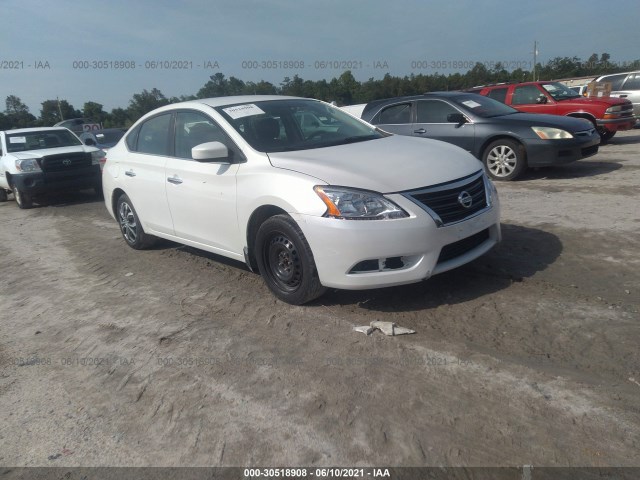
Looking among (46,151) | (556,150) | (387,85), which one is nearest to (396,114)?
(556,150)

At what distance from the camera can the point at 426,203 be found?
369 cm

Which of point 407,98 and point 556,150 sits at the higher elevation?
point 407,98

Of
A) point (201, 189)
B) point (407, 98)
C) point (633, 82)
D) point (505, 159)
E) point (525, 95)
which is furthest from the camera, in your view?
point (633, 82)

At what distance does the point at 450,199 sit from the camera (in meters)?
3.81

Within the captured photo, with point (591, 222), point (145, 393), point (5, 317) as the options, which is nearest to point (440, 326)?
point (145, 393)

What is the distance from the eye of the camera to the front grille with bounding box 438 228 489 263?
378 centimetres

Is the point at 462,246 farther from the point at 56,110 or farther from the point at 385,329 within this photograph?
the point at 56,110

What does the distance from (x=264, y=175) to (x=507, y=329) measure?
2.13 metres

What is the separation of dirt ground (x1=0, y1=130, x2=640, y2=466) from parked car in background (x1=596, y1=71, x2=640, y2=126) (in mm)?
12035

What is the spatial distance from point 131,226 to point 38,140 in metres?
7.11

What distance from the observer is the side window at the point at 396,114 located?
9344mm

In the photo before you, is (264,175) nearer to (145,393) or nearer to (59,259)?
(145,393)

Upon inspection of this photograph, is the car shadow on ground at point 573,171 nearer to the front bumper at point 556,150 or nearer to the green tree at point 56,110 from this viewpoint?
the front bumper at point 556,150

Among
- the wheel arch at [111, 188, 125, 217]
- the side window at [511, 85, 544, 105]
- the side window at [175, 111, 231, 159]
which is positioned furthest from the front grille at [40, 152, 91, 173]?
the side window at [511, 85, 544, 105]
